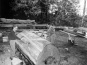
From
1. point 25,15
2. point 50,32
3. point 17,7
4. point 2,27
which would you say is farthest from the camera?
point 25,15

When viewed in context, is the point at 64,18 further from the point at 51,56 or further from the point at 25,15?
the point at 51,56

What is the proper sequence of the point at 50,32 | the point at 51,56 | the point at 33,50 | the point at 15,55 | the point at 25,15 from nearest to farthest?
1. the point at 51,56
2. the point at 33,50
3. the point at 15,55
4. the point at 50,32
5. the point at 25,15

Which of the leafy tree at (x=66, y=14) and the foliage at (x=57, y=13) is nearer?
the foliage at (x=57, y=13)

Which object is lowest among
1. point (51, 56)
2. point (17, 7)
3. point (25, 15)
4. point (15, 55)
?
point (15, 55)

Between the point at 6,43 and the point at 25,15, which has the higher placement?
the point at 25,15

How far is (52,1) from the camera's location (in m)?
14.1

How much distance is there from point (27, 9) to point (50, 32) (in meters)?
9.09

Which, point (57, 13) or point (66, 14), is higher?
point (57, 13)

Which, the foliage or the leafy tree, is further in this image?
the leafy tree

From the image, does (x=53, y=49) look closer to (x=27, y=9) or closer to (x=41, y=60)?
(x=41, y=60)

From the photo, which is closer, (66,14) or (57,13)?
(66,14)

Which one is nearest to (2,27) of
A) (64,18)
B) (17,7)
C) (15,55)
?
(17,7)

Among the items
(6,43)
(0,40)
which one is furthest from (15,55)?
(0,40)

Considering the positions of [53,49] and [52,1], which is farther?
[52,1]
